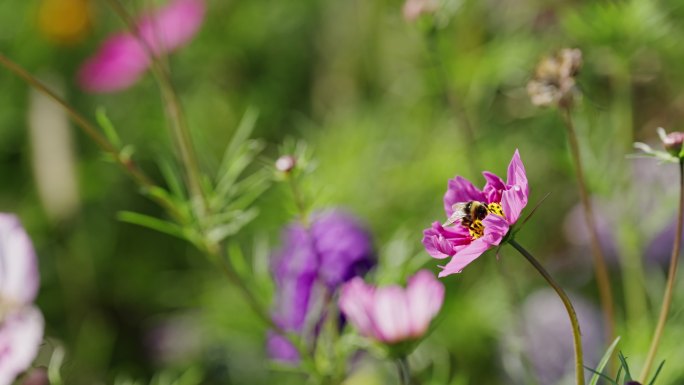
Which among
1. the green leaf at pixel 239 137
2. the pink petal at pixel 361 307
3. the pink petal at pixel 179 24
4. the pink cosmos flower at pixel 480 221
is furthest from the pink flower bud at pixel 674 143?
Answer: the pink petal at pixel 179 24

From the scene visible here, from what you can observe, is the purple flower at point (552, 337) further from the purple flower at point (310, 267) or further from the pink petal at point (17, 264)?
→ the pink petal at point (17, 264)

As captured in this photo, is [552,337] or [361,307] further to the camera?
[552,337]

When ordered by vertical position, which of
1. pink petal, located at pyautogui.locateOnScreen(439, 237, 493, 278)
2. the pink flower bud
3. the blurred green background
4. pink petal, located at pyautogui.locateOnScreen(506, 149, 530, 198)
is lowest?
the blurred green background

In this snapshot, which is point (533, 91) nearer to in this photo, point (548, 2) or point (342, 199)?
point (342, 199)

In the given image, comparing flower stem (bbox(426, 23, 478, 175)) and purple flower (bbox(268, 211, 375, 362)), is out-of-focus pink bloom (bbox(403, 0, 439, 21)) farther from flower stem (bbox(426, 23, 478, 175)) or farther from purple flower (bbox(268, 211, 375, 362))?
purple flower (bbox(268, 211, 375, 362))

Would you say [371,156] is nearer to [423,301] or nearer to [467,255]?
[423,301]

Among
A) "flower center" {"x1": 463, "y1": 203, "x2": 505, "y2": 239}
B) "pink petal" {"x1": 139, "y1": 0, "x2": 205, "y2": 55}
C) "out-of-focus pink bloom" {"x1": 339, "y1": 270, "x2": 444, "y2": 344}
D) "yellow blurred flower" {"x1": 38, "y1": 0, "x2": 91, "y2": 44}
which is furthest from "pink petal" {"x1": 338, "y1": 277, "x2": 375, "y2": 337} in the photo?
"yellow blurred flower" {"x1": 38, "y1": 0, "x2": 91, "y2": 44}

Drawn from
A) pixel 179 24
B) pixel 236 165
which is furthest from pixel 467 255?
pixel 179 24
